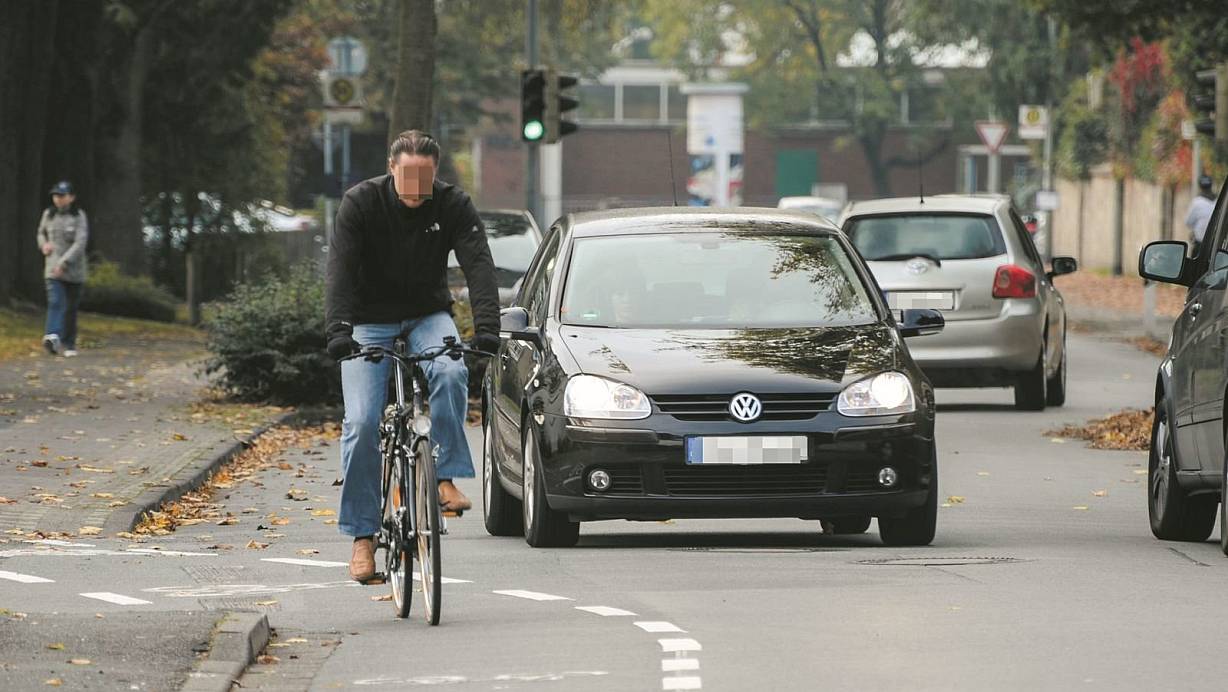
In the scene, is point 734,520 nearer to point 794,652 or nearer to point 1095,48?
point 794,652

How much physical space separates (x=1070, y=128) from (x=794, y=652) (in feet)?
176

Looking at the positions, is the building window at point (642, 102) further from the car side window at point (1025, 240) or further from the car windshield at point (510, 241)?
the car side window at point (1025, 240)

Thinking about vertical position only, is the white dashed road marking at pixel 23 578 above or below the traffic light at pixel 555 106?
below

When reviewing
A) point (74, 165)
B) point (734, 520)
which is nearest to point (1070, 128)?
point (74, 165)

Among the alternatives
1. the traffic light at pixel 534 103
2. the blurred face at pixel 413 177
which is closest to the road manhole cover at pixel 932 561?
the blurred face at pixel 413 177

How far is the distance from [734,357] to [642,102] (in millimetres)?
91946

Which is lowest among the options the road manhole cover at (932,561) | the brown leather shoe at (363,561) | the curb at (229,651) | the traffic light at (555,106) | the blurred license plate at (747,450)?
the road manhole cover at (932,561)

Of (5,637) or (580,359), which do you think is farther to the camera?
(580,359)

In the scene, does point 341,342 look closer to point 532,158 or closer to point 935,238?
point 935,238

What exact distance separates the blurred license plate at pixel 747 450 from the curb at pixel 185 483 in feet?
10.4

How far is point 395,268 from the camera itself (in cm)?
946

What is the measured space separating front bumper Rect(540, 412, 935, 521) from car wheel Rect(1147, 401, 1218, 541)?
144 centimetres

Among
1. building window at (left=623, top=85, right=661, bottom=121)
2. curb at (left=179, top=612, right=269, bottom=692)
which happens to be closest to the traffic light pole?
curb at (left=179, top=612, right=269, bottom=692)

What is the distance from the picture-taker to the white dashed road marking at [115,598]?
9367 mm
